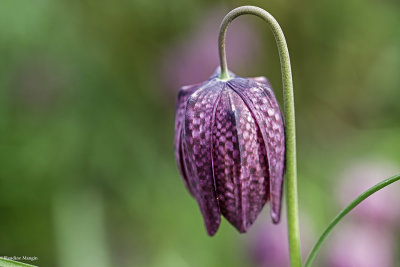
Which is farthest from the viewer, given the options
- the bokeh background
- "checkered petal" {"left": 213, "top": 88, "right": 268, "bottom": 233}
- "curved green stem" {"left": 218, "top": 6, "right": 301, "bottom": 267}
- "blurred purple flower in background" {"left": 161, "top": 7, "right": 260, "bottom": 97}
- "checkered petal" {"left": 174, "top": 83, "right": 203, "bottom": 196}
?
"blurred purple flower in background" {"left": 161, "top": 7, "right": 260, "bottom": 97}

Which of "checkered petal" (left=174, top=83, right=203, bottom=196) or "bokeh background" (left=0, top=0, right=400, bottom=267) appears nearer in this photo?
"checkered petal" (left=174, top=83, right=203, bottom=196)

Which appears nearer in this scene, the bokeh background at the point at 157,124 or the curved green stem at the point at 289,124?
the curved green stem at the point at 289,124

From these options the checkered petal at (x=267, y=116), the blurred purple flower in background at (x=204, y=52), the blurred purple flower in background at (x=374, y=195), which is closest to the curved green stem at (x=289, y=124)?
the checkered petal at (x=267, y=116)

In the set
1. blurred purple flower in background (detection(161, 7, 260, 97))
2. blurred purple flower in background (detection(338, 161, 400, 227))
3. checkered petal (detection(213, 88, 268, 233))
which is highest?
blurred purple flower in background (detection(161, 7, 260, 97))

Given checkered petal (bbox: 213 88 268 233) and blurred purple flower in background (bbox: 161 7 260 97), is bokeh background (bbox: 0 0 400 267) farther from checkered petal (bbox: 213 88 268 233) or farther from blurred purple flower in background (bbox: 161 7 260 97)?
checkered petal (bbox: 213 88 268 233)

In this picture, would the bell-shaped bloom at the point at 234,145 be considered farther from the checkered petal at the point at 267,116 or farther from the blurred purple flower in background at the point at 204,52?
the blurred purple flower in background at the point at 204,52

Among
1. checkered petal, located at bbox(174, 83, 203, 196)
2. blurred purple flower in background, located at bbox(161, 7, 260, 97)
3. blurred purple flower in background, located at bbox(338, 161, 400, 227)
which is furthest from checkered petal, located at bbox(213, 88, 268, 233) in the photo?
blurred purple flower in background, located at bbox(161, 7, 260, 97)

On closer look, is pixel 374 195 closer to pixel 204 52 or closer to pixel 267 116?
pixel 204 52

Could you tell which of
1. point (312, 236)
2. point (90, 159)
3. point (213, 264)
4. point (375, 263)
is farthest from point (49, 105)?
point (375, 263)

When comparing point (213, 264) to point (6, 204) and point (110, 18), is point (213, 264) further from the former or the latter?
point (110, 18)
